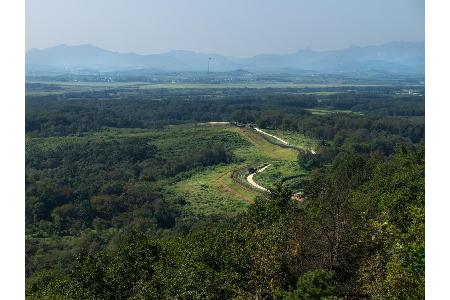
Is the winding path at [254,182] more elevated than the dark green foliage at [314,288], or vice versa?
the dark green foliage at [314,288]

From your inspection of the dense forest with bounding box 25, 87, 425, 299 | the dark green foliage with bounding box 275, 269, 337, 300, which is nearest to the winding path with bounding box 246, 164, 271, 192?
the dense forest with bounding box 25, 87, 425, 299

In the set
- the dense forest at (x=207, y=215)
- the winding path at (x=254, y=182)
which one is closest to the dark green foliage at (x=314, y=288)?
the dense forest at (x=207, y=215)

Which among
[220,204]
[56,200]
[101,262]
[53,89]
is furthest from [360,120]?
[53,89]

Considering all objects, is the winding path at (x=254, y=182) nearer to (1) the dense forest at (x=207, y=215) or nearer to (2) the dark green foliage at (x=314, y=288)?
(1) the dense forest at (x=207, y=215)

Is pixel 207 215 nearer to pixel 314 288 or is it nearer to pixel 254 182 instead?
pixel 254 182

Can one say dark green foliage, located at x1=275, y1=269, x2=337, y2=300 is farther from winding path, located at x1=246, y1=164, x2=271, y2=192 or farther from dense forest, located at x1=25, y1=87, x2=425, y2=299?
winding path, located at x1=246, y1=164, x2=271, y2=192

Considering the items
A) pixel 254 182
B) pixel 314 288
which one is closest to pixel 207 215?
pixel 254 182

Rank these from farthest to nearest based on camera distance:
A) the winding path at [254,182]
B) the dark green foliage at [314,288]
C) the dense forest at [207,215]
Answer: the winding path at [254,182] → the dense forest at [207,215] → the dark green foliage at [314,288]
